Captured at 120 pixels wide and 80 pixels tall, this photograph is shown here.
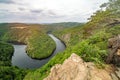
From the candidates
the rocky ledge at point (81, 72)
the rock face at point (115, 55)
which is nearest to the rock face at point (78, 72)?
the rocky ledge at point (81, 72)

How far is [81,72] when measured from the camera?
2823 centimetres

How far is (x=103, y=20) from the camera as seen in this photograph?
85.7m

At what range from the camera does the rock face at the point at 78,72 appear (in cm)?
2790

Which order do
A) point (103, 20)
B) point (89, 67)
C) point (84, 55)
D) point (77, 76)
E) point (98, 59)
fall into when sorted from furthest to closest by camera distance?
Answer: 1. point (103, 20)
2. point (84, 55)
3. point (98, 59)
4. point (89, 67)
5. point (77, 76)

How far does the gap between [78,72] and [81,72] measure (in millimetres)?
465

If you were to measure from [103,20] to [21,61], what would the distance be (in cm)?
5989

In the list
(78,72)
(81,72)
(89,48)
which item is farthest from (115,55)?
(78,72)

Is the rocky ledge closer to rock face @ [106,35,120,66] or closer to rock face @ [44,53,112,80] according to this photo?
rock face @ [44,53,112,80]

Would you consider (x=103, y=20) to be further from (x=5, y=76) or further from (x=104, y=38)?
(x=5, y=76)

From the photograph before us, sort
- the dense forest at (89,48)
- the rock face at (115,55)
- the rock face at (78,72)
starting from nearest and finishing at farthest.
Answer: the rock face at (78,72) → the rock face at (115,55) → the dense forest at (89,48)

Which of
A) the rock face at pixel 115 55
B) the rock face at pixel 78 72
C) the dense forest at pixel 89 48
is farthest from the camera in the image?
the dense forest at pixel 89 48

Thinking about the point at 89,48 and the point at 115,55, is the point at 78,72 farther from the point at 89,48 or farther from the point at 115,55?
the point at 89,48

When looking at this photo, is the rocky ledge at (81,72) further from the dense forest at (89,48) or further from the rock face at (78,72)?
the dense forest at (89,48)

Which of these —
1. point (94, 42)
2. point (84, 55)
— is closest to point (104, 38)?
point (94, 42)
